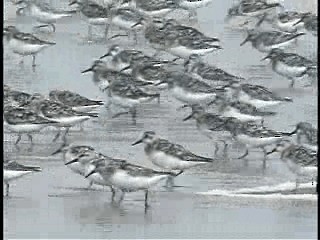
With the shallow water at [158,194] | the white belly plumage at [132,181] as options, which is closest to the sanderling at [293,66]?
the shallow water at [158,194]

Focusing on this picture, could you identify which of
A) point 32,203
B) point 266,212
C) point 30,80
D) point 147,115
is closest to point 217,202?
point 266,212

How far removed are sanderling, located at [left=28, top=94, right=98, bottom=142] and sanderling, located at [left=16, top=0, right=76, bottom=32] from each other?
3492mm

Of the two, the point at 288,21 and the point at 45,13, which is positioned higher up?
the point at 288,21

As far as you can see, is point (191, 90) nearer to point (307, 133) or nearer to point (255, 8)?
point (307, 133)

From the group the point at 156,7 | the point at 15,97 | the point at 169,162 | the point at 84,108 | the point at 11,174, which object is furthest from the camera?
the point at 156,7

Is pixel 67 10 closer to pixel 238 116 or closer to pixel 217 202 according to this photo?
pixel 238 116

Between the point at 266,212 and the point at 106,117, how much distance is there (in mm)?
2279

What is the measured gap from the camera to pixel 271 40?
11.7 metres

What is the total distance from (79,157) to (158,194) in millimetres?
557

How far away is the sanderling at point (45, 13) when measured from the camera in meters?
12.6

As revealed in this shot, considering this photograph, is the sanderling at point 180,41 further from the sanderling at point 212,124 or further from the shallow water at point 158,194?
the sanderling at point 212,124

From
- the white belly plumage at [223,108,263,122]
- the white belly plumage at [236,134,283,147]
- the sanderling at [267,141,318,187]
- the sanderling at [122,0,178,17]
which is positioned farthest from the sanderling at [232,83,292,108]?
the sanderling at [122,0,178,17]

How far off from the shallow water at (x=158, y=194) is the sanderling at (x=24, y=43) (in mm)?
484

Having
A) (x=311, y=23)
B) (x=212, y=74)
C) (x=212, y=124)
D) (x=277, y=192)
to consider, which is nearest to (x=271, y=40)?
(x=311, y=23)
